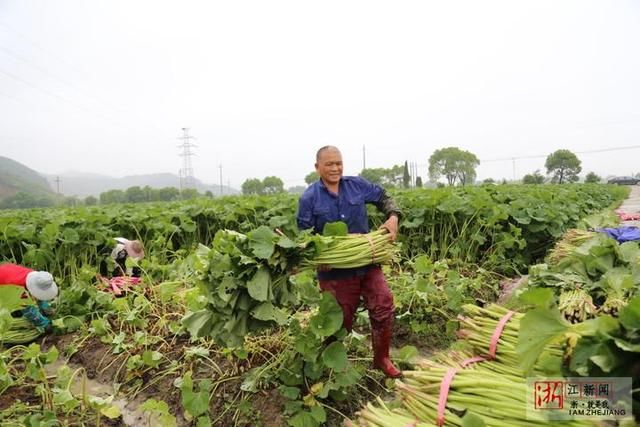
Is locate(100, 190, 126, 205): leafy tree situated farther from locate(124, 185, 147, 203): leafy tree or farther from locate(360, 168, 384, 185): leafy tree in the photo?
locate(360, 168, 384, 185): leafy tree

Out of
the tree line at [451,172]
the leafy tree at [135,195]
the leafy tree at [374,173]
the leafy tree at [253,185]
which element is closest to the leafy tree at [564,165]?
the tree line at [451,172]

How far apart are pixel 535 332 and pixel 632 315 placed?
25 centimetres

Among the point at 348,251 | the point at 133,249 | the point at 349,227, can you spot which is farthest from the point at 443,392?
the point at 133,249

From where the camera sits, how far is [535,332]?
46.6 inches

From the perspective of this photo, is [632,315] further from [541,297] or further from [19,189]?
[19,189]

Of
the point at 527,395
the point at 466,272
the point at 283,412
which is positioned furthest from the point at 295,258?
the point at 466,272

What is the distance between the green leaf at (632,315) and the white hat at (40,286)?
14.9 feet

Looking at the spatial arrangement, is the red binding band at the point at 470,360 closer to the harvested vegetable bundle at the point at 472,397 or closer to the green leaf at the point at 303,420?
the harvested vegetable bundle at the point at 472,397

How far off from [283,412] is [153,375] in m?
1.36

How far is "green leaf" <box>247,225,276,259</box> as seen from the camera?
212 centimetres

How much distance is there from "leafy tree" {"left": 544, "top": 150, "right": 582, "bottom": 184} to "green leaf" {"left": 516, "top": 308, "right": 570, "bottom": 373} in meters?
90.7

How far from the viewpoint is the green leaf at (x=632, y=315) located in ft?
3.28

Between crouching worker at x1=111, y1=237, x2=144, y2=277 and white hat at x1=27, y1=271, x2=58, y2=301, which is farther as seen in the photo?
crouching worker at x1=111, y1=237, x2=144, y2=277

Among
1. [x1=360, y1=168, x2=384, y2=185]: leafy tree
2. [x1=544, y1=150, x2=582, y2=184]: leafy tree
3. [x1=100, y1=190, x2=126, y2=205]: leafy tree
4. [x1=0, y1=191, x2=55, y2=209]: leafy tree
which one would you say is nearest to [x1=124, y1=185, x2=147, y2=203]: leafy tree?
[x1=100, y1=190, x2=126, y2=205]: leafy tree
